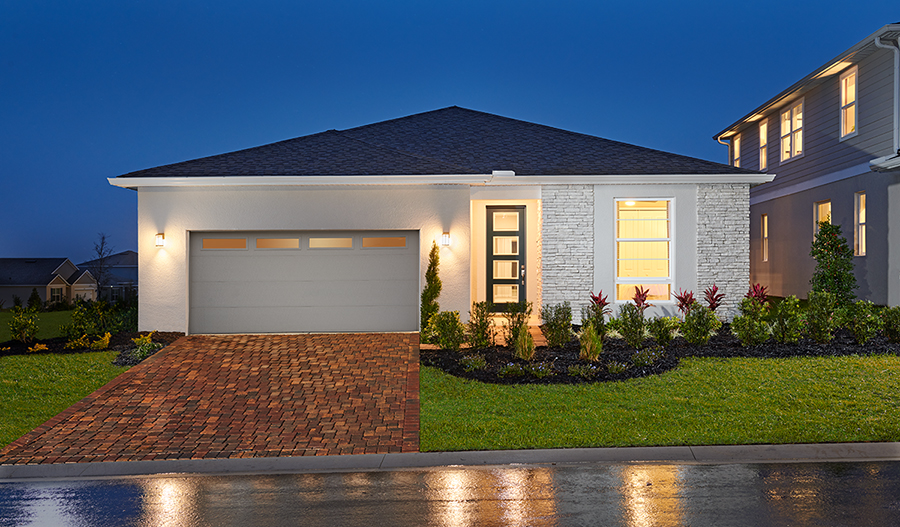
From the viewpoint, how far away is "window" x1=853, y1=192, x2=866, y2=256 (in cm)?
1466

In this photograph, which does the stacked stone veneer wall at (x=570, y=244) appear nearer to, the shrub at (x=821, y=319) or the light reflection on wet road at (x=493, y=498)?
the shrub at (x=821, y=319)

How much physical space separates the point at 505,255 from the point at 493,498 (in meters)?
9.17

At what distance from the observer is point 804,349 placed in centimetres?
948

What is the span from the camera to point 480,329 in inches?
401

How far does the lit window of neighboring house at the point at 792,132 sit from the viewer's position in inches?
693

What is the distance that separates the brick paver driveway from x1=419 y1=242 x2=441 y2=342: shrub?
92 centimetres

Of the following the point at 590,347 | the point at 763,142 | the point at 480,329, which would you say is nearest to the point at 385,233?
the point at 480,329

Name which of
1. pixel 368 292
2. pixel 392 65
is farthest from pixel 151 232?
pixel 392 65

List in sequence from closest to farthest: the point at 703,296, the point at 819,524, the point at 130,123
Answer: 1. the point at 819,524
2. the point at 703,296
3. the point at 130,123

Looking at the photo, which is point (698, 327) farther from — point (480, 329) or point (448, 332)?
point (448, 332)

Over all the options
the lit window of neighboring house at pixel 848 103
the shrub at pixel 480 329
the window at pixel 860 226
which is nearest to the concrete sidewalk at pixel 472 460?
the shrub at pixel 480 329

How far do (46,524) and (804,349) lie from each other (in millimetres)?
10208

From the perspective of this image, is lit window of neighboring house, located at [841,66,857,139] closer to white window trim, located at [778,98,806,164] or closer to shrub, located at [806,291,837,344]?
white window trim, located at [778,98,806,164]

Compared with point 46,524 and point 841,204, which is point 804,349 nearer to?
point 841,204
